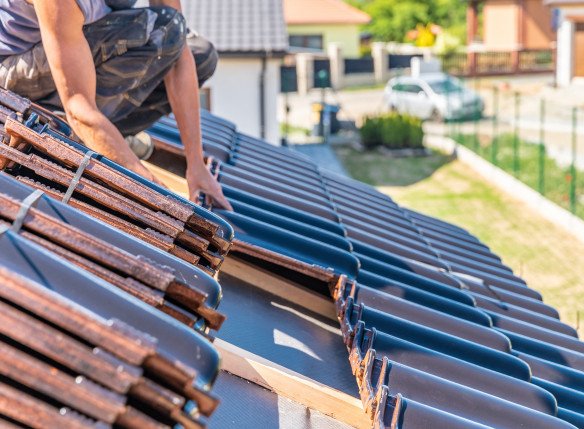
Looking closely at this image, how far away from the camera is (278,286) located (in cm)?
388

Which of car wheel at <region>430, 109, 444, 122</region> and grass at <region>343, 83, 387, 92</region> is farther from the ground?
car wheel at <region>430, 109, 444, 122</region>

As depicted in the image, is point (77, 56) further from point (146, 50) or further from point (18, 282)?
point (18, 282)

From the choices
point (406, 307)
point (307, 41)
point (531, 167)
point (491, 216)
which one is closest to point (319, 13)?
point (307, 41)

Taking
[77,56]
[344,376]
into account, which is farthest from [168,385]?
[77,56]

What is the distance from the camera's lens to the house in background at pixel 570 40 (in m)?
34.9

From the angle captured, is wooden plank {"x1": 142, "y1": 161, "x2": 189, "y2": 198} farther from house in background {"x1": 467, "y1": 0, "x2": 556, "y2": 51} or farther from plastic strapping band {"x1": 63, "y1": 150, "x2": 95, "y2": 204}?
house in background {"x1": 467, "y1": 0, "x2": 556, "y2": 51}

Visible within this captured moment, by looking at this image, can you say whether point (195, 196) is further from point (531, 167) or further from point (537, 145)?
point (537, 145)

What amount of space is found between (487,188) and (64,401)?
19.7 meters

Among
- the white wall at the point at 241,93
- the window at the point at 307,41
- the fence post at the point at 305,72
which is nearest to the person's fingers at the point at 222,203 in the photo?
the white wall at the point at 241,93

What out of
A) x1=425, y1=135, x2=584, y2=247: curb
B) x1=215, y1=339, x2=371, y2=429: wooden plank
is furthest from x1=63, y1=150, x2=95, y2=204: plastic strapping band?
x1=425, y1=135, x2=584, y2=247: curb

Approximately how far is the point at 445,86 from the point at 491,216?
14.3 m

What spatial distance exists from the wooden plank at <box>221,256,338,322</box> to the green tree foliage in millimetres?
51900

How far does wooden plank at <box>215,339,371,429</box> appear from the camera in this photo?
297cm

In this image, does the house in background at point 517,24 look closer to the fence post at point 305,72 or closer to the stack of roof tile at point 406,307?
the fence post at point 305,72
